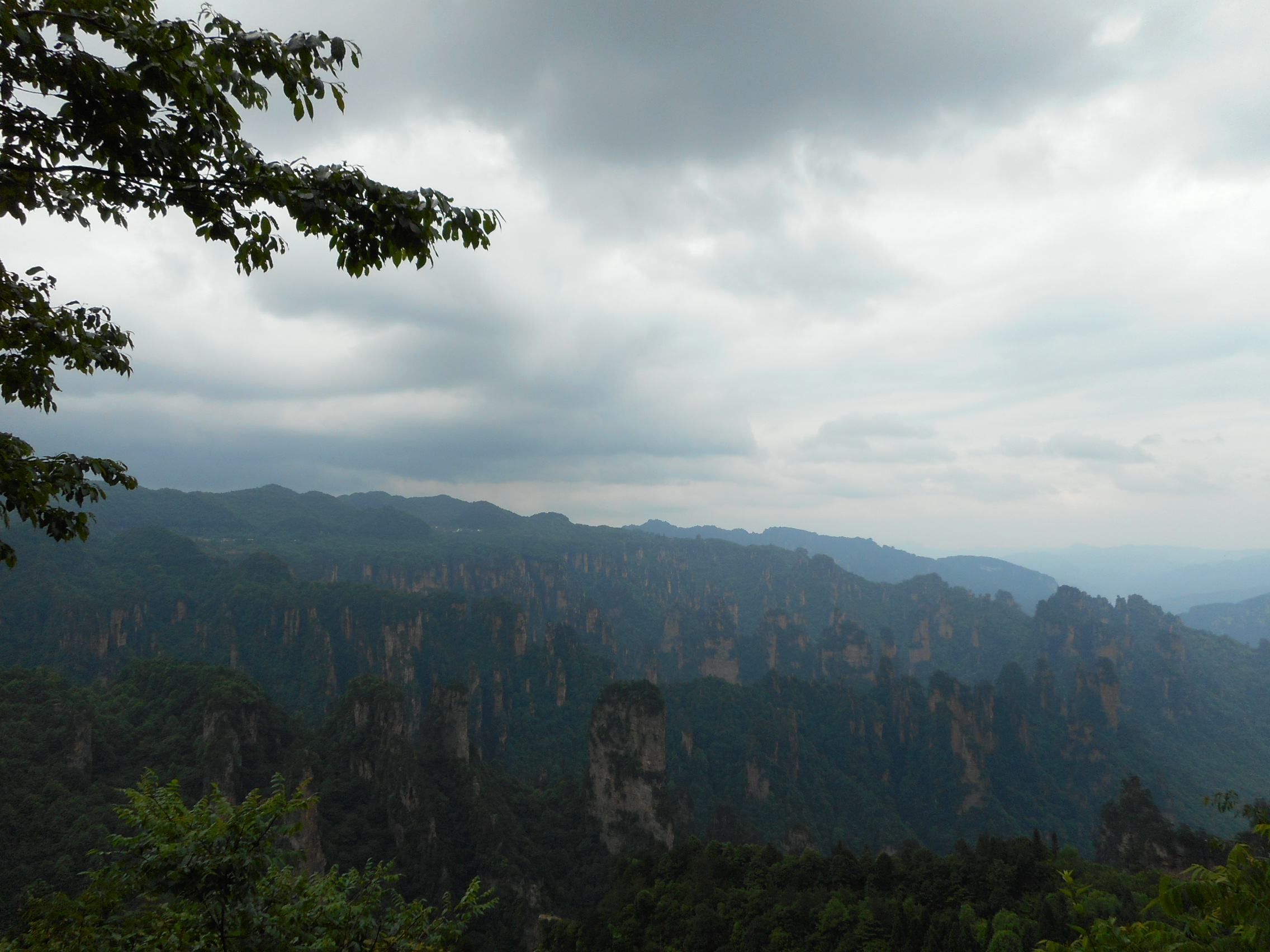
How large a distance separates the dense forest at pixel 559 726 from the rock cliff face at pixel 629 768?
125 cm

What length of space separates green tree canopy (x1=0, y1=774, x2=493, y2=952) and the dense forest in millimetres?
27444

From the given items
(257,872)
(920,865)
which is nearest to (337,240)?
(257,872)

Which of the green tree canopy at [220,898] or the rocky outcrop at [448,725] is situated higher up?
the green tree canopy at [220,898]

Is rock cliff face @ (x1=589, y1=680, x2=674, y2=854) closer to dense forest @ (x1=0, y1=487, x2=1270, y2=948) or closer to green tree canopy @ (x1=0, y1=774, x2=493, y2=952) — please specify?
dense forest @ (x1=0, y1=487, x2=1270, y2=948)

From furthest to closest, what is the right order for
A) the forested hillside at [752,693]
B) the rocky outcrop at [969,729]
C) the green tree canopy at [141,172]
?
the rocky outcrop at [969,729]
the forested hillside at [752,693]
the green tree canopy at [141,172]

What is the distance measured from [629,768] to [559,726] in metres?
52.3

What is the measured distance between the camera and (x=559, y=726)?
118m

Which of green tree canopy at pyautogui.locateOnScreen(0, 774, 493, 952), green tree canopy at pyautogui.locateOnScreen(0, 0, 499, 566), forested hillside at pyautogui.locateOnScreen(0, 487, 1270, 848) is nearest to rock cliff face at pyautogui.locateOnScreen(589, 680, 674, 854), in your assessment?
forested hillside at pyautogui.locateOnScreen(0, 487, 1270, 848)

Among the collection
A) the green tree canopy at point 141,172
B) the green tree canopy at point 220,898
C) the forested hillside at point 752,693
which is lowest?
the forested hillside at point 752,693

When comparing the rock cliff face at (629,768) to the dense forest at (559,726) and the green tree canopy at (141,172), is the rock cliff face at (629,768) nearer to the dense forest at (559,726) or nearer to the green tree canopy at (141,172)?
the dense forest at (559,726)

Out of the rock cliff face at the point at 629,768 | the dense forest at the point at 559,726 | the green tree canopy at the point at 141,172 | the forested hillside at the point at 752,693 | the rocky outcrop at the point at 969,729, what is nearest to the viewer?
the green tree canopy at the point at 141,172

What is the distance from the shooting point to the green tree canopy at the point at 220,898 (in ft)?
22.9

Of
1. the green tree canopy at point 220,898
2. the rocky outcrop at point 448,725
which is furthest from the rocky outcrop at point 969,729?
the green tree canopy at point 220,898

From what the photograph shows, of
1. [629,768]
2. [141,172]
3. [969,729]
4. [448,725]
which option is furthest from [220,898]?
[969,729]
